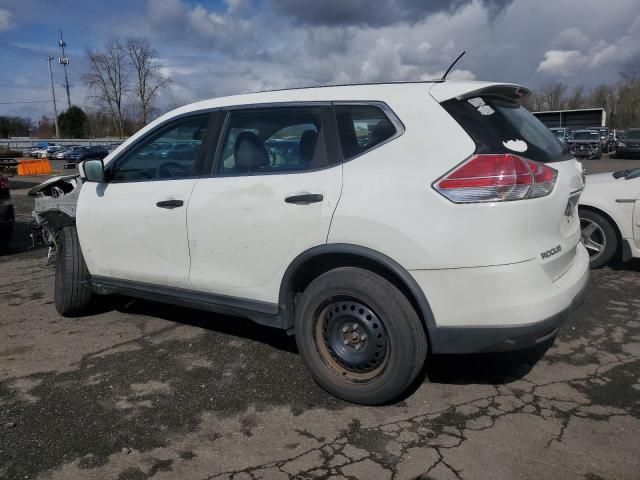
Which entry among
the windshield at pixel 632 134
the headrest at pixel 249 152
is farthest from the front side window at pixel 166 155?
the windshield at pixel 632 134

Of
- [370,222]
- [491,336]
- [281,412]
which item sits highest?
[370,222]

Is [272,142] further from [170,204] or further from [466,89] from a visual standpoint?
[466,89]

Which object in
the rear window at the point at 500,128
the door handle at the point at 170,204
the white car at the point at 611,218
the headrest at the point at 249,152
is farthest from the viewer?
the white car at the point at 611,218

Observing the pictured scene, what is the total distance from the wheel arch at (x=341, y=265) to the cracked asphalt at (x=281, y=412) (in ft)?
1.95

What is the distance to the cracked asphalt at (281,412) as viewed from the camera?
8.72ft

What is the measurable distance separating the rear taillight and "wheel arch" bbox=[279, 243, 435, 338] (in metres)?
0.48

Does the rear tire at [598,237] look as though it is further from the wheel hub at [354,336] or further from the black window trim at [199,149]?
the black window trim at [199,149]

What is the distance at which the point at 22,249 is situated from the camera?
825 cm

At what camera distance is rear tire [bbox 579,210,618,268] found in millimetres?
5848

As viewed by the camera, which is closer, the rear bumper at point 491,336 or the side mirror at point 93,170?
the rear bumper at point 491,336

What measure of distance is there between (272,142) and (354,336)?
136 cm

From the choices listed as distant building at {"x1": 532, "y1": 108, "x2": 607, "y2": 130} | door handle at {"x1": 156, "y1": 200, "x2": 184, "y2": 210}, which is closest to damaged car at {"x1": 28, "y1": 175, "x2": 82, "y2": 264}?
door handle at {"x1": 156, "y1": 200, "x2": 184, "y2": 210}

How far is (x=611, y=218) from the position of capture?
5832mm

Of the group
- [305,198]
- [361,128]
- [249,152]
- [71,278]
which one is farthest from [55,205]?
[361,128]
